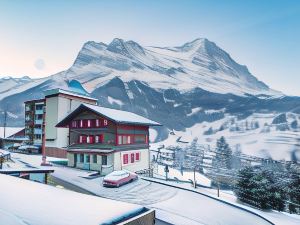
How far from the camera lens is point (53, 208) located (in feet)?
12.7

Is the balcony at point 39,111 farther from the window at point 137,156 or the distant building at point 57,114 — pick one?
the window at point 137,156

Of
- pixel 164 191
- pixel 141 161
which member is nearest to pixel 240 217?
pixel 164 191

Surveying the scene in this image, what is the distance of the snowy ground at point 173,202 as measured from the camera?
15991 millimetres

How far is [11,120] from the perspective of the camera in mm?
139125

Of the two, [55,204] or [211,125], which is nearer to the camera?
[55,204]

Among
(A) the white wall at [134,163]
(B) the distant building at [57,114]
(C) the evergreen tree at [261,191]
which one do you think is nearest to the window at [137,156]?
(A) the white wall at [134,163]

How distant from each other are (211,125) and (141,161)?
129m

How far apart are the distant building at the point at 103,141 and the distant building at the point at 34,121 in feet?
80.7

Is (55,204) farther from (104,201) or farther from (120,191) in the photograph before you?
(120,191)

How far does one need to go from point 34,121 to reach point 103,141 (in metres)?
33.7

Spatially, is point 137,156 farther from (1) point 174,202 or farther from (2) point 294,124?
(2) point 294,124

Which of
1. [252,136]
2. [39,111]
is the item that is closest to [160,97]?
[252,136]

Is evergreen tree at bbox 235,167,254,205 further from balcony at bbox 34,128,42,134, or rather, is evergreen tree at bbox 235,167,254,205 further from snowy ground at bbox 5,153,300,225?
balcony at bbox 34,128,42,134

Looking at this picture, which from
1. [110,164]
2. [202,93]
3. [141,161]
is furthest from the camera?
[202,93]
